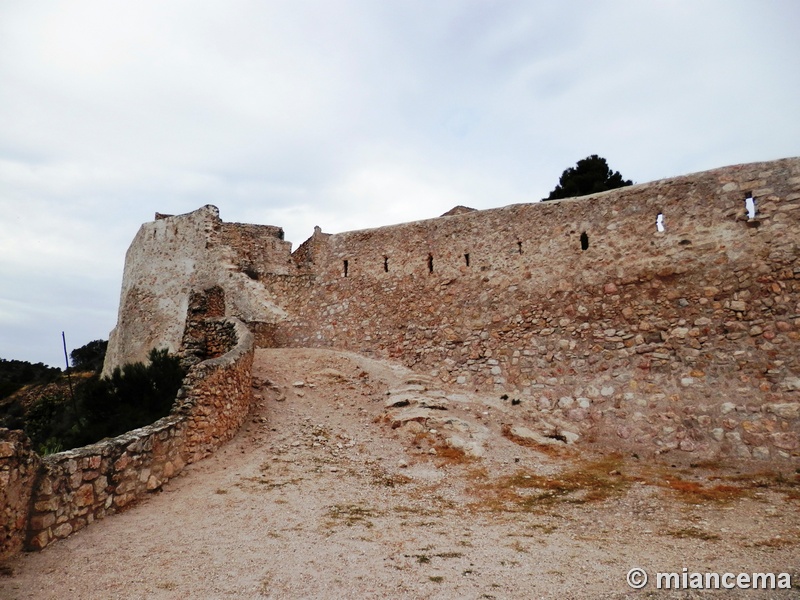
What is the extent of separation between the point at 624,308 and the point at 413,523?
6.68 m

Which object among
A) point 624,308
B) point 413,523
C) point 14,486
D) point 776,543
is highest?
point 624,308

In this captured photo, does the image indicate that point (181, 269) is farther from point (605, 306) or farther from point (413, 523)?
point (413, 523)

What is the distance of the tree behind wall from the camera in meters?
24.2

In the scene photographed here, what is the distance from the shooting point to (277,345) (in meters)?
15.2

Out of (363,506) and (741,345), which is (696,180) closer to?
(741,345)

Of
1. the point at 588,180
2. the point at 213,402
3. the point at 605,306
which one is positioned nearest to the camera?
the point at 213,402

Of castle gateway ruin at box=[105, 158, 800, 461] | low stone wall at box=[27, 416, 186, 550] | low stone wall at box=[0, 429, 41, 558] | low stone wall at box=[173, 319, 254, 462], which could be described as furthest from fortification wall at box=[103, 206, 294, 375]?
low stone wall at box=[0, 429, 41, 558]

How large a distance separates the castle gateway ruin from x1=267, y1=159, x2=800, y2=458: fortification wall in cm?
3

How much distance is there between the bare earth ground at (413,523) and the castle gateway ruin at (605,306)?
1.05 metres

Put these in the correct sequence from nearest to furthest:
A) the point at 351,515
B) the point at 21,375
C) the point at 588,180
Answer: the point at 351,515 < the point at 588,180 < the point at 21,375

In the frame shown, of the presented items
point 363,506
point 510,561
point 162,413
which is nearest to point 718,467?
point 510,561

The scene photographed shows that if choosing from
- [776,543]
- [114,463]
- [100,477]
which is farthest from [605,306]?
[100,477]

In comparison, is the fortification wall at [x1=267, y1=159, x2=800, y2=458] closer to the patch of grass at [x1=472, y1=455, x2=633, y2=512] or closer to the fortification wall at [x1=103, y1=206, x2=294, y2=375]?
the patch of grass at [x1=472, y1=455, x2=633, y2=512]

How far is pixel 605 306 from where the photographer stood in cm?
1110
